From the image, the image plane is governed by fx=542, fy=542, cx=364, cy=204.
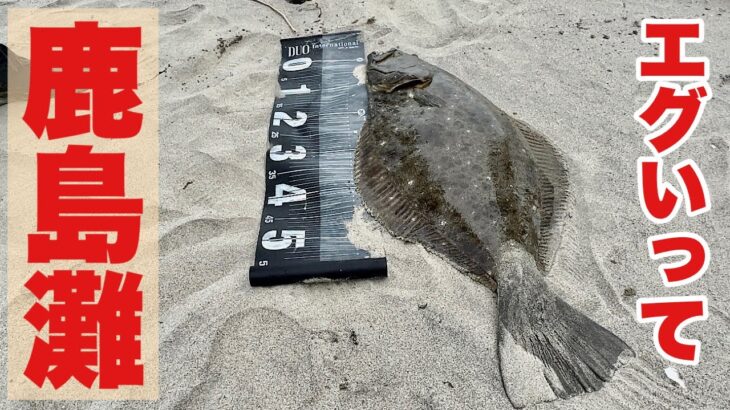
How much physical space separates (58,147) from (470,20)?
3063 millimetres

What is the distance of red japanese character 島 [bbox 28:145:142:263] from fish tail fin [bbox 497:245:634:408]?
1795mm

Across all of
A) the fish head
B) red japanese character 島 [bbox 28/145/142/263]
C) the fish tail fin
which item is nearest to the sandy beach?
the fish tail fin

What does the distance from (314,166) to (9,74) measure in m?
2.31

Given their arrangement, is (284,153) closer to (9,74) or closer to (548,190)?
(548,190)

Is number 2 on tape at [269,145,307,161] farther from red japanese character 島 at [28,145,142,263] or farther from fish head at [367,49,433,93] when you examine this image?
red japanese character 島 at [28,145,142,263]

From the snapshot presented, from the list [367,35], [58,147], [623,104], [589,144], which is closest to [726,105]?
[623,104]

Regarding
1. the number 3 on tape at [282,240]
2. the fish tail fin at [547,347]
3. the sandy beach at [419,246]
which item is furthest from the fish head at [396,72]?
the fish tail fin at [547,347]

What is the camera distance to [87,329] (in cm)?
232

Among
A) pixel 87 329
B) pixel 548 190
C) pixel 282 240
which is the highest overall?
pixel 548 190

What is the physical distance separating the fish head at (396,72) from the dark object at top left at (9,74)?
7.82ft

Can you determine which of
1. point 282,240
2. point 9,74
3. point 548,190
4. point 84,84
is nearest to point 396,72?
point 548,190

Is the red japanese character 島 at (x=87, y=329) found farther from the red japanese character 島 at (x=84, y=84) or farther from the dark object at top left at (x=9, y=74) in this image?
the dark object at top left at (x=9, y=74)

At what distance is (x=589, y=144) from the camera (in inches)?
124

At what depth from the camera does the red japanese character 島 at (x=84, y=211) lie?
104 inches
